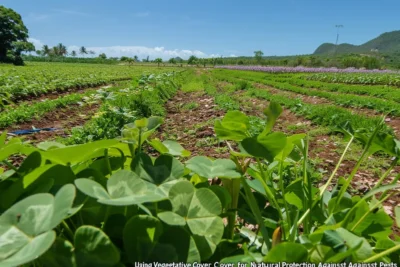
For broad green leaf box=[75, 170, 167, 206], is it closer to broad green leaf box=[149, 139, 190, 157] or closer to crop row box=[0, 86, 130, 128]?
broad green leaf box=[149, 139, 190, 157]

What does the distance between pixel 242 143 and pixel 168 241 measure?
0.23 m

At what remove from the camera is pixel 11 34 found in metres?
51.2

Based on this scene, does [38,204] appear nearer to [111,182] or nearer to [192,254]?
[111,182]

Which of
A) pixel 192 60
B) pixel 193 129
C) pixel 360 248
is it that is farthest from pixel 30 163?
pixel 192 60

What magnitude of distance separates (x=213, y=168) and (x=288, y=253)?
22cm

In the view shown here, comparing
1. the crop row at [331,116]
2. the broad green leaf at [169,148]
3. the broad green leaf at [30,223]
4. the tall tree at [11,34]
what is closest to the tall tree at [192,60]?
the tall tree at [11,34]

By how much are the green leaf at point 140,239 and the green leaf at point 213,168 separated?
0.14m

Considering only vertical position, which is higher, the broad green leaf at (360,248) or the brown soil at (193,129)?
the broad green leaf at (360,248)

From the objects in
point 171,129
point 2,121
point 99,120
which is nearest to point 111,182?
point 99,120

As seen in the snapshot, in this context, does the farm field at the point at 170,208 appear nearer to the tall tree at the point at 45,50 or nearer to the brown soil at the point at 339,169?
the brown soil at the point at 339,169

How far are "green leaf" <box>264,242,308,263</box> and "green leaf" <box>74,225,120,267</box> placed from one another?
0.70ft

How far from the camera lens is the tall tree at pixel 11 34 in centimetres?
4903

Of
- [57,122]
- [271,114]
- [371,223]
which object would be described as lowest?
[57,122]

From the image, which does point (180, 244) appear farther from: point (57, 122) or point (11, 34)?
point (11, 34)
